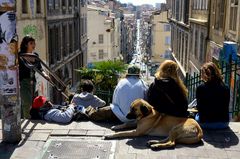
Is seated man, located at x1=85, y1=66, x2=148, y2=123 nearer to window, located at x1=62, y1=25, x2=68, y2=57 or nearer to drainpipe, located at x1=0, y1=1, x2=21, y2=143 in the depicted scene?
drainpipe, located at x1=0, y1=1, x2=21, y2=143

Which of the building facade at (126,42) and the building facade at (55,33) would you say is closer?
the building facade at (55,33)

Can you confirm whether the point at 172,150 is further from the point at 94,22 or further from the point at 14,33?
the point at 94,22

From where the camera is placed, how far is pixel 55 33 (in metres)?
26.1

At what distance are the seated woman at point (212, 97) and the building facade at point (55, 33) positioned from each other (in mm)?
Result: 13245

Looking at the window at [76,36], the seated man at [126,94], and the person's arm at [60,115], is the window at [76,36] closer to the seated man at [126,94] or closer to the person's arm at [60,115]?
the person's arm at [60,115]

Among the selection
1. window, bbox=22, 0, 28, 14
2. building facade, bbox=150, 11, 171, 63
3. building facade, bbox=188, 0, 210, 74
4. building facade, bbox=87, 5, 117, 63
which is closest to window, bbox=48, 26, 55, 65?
window, bbox=22, 0, 28, 14

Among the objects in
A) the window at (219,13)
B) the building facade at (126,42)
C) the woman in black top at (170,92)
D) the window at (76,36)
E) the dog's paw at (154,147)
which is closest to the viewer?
the dog's paw at (154,147)

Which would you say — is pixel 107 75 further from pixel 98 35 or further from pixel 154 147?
pixel 98 35

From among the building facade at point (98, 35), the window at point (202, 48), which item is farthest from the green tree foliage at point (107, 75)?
the building facade at point (98, 35)

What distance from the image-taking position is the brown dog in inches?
258

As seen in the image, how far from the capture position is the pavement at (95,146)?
247 inches

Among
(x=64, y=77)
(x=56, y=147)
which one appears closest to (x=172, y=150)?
(x=56, y=147)

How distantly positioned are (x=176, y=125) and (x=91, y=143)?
56.1 inches

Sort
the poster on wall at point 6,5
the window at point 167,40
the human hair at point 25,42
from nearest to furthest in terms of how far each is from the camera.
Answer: the poster on wall at point 6,5 → the human hair at point 25,42 → the window at point 167,40
